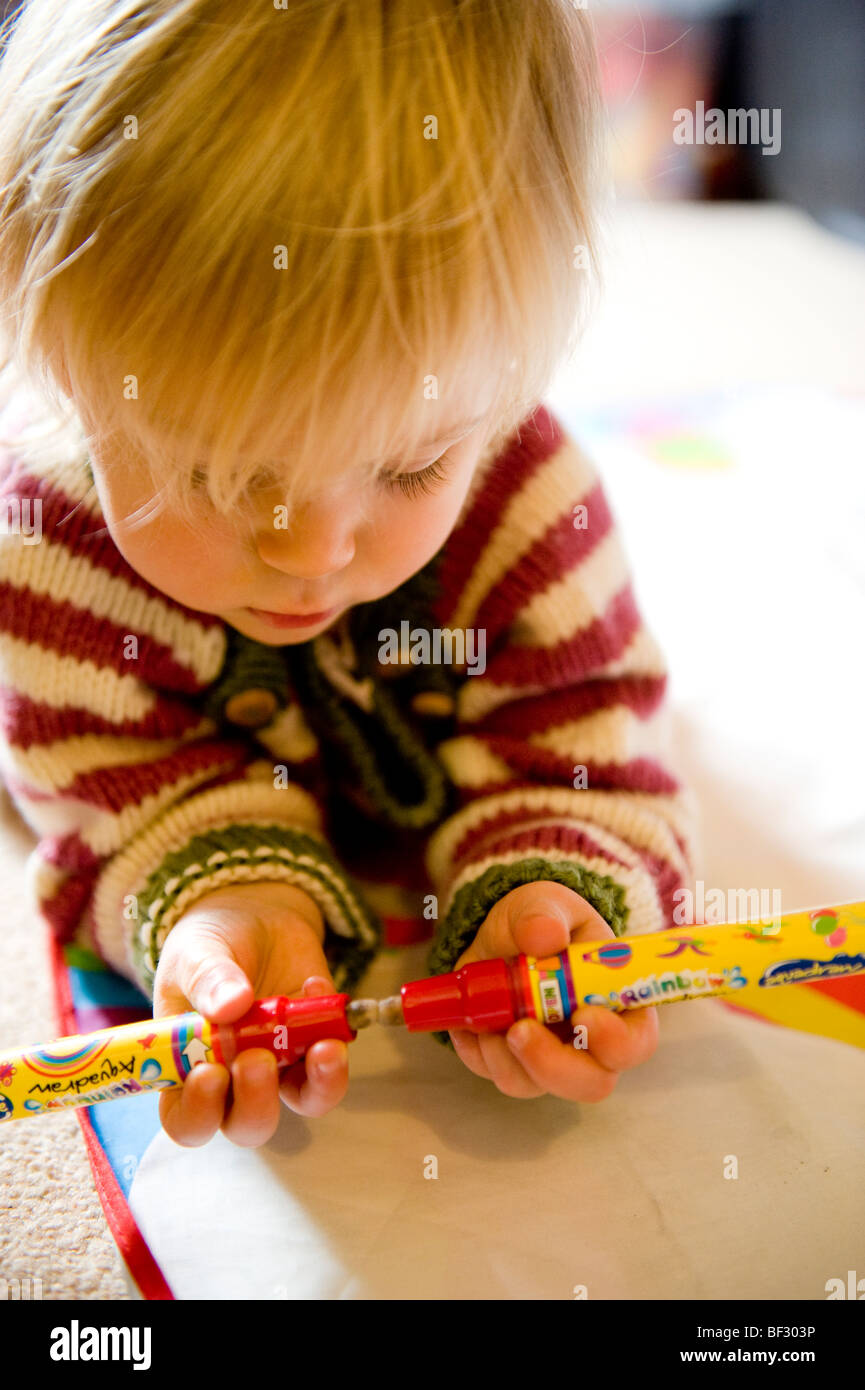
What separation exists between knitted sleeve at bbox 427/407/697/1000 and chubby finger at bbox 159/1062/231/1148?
0.15 m

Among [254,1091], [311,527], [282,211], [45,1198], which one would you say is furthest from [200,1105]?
[282,211]

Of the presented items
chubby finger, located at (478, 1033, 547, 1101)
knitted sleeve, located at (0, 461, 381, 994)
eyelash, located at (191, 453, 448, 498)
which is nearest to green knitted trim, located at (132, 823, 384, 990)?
knitted sleeve, located at (0, 461, 381, 994)

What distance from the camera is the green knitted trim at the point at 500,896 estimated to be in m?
0.56

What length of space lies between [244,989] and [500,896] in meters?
0.14

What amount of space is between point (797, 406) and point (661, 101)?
92cm

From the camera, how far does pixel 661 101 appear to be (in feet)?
5.78

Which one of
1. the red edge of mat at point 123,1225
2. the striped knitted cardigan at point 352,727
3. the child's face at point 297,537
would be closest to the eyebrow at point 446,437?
the child's face at point 297,537

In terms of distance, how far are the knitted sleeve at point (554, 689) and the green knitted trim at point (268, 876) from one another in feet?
0.16

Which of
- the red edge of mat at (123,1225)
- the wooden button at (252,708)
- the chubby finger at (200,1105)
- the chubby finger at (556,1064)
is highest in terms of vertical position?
the wooden button at (252,708)

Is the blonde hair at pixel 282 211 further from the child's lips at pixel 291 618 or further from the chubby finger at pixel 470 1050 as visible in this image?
the chubby finger at pixel 470 1050

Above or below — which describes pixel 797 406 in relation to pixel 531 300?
above

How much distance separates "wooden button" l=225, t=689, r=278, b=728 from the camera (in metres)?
0.64
